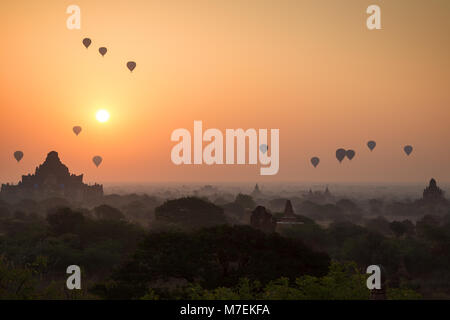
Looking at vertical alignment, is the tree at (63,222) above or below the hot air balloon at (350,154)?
below

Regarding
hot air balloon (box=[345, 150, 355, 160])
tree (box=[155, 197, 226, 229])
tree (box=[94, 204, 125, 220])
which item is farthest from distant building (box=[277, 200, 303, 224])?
tree (box=[94, 204, 125, 220])

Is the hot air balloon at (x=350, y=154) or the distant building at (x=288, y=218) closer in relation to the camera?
the hot air balloon at (x=350, y=154)

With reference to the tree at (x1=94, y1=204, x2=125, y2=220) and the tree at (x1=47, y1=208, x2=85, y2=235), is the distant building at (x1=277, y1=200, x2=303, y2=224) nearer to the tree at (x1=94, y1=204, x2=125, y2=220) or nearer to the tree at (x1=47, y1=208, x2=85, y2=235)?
the tree at (x1=94, y1=204, x2=125, y2=220)

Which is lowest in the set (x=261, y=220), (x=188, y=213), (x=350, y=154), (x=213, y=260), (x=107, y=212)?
(x=213, y=260)

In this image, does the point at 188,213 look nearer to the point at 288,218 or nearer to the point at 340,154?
the point at 288,218

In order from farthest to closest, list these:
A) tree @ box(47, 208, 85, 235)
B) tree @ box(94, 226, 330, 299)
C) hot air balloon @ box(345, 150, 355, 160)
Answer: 1. hot air balloon @ box(345, 150, 355, 160)
2. tree @ box(47, 208, 85, 235)
3. tree @ box(94, 226, 330, 299)

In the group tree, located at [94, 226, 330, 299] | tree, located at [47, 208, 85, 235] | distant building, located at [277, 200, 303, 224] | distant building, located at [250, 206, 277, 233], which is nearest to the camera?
tree, located at [94, 226, 330, 299]

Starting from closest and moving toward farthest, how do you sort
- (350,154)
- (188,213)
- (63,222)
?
(63,222) < (350,154) < (188,213)

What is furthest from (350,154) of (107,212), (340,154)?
(107,212)

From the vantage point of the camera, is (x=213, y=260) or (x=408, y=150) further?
(x=408, y=150)

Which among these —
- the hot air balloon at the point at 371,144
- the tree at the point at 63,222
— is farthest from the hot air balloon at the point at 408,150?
the tree at the point at 63,222

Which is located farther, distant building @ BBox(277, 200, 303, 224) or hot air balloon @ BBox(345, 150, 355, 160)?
distant building @ BBox(277, 200, 303, 224)

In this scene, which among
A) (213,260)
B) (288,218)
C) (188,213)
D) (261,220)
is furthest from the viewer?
(288,218)

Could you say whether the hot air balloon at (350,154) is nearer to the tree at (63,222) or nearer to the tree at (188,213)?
the tree at (188,213)
